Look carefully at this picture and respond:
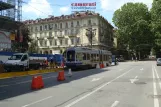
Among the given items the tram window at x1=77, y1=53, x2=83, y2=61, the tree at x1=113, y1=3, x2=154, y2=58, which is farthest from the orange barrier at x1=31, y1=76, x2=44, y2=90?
the tree at x1=113, y1=3, x2=154, y2=58

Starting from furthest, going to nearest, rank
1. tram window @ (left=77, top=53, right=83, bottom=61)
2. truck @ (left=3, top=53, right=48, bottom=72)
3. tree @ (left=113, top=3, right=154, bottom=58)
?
tree @ (left=113, top=3, right=154, bottom=58) < tram window @ (left=77, top=53, right=83, bottom=61) < truck @ (left=3, top=53, right=48, bottom=72)

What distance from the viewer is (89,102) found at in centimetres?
1140

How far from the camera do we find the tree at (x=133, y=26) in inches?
4067

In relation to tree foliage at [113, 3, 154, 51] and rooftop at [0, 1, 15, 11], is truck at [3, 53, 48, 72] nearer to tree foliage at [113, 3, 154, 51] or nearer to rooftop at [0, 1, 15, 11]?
rooftop at [0, 1, 15, 11]

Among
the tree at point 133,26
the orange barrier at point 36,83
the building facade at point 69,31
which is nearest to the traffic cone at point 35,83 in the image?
Result: the orange barrier at point 36,83

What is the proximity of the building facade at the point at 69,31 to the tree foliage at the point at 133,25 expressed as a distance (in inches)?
315

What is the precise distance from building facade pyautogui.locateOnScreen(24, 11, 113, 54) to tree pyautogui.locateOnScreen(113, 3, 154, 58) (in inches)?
317

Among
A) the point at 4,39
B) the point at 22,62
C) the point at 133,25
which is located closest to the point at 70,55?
the point at 22,62

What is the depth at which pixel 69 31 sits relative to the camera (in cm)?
11119

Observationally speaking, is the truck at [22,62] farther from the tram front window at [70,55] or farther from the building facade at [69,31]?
the building facade at [69,31]

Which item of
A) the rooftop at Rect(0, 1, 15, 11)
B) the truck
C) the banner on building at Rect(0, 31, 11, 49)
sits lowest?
the truck

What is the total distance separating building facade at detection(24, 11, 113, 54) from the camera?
106 m

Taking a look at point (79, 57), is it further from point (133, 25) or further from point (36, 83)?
point (133, 25)

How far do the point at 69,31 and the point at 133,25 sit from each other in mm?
24263
